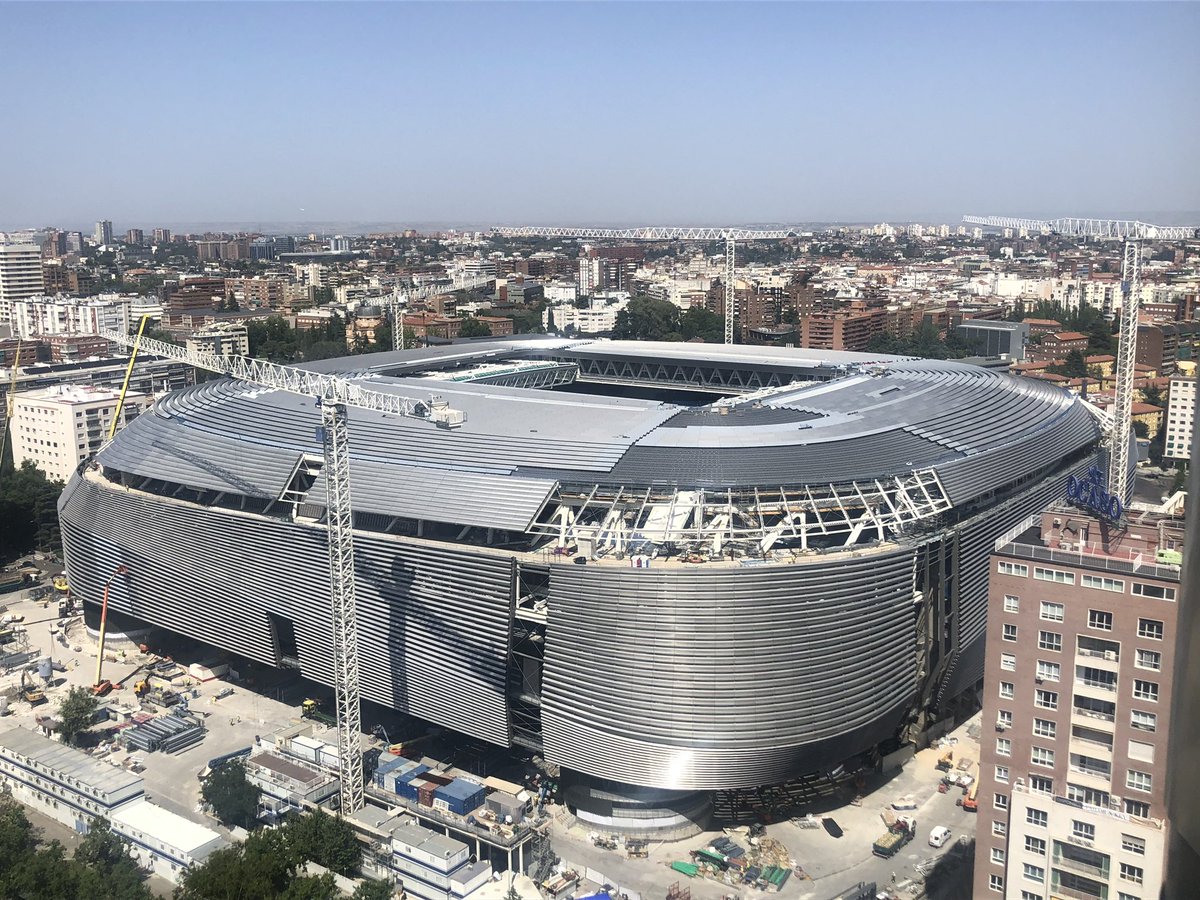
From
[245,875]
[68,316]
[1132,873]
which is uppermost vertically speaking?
[68,316]

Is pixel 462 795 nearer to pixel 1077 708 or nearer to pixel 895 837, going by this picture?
pixel 895 837

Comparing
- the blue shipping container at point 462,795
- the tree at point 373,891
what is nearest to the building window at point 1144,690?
the blue shipping container at point 462,795

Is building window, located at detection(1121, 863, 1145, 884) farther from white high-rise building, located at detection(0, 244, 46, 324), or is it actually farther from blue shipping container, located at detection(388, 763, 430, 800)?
white high-rise building, located at detection(0, 244, 46, 324)

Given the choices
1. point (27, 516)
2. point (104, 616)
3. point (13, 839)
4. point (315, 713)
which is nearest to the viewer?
point (13, 839)

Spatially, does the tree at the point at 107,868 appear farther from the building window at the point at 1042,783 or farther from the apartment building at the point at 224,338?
the apartment building at the point at 224,338

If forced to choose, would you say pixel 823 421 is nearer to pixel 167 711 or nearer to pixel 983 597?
pixel 983 597

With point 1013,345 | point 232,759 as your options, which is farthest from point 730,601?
point 1013,345

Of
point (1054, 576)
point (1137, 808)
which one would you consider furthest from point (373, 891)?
point (1054, 576)
